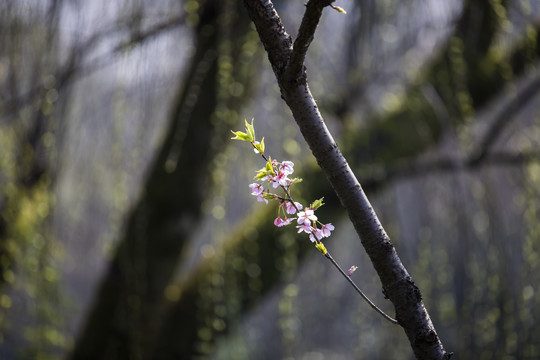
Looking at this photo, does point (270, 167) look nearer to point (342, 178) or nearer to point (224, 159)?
point (342, 178)

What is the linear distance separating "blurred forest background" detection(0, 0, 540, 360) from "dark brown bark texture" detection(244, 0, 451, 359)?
1.77 ft

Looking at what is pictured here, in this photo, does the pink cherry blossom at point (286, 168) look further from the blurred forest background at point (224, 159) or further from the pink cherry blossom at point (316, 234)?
the blurred forest background at point (224, 159)

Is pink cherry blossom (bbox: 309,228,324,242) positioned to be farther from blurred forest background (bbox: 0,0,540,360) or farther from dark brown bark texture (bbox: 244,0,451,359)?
blurred forest background (bbox: 0,0,540,360)

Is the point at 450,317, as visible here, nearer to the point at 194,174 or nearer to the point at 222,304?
the point at 222,304

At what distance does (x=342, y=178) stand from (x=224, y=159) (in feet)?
2.46

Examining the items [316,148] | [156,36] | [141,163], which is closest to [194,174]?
[141,163]

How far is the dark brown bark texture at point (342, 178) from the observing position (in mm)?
464

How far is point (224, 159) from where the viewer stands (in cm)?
121

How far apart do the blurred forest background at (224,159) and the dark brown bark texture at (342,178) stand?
54 centimetres

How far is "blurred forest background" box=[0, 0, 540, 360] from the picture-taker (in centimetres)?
113

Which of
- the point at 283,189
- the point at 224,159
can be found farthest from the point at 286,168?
the point at 224,159

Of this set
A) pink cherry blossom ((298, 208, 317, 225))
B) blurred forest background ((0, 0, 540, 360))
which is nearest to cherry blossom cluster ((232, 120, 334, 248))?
pink cherry blossom ((298, 208, 317, 225))

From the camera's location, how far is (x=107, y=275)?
4.78 feet

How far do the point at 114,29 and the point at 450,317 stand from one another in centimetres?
115
